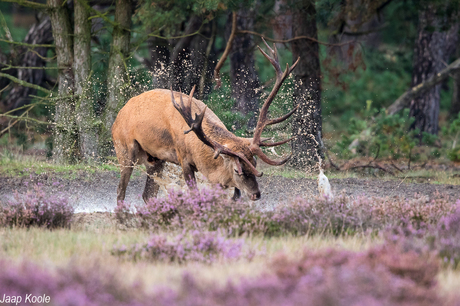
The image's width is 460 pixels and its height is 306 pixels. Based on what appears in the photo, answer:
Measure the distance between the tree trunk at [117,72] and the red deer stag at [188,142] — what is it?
3.92 metres

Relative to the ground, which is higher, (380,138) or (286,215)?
(380,138)

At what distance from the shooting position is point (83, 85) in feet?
39.4

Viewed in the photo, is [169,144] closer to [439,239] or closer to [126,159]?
[126,159]

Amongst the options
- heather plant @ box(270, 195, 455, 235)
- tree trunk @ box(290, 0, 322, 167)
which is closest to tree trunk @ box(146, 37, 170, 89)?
tree trunk @ box(290, 0, 322, 167)

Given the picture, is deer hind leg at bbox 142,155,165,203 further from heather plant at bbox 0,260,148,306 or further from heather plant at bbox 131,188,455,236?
heather plant at bbox 0,260,148,306

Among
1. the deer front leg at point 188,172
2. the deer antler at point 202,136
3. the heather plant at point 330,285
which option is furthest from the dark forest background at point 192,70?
the heather plant at point 330,285

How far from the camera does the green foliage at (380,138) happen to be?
13.7 metres

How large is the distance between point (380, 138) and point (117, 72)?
6488 mm

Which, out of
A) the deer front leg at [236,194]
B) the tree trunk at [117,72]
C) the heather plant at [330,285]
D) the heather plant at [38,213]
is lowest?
the heather plant at [38,213]

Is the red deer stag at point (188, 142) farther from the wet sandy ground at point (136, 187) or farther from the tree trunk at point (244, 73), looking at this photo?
the tree trunk at point (244, 73)

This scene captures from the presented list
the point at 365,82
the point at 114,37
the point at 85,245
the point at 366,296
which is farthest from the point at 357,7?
the point at 365,82

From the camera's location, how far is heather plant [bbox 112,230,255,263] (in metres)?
4.51

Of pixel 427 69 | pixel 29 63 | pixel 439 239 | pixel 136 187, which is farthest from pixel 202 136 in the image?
pixel 427 69

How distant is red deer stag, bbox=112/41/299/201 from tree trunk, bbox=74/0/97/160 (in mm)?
4037
